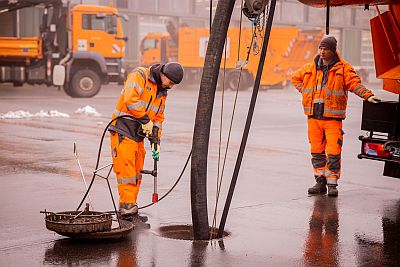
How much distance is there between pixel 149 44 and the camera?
36.3 meters

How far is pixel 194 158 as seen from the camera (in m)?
6.34

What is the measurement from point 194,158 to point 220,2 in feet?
4.14

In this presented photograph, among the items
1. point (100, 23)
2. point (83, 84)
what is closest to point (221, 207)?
point (83, 84)

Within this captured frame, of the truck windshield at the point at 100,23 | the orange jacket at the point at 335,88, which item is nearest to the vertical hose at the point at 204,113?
the orange jacket at the point at 335,88

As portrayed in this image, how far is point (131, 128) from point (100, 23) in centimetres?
1885

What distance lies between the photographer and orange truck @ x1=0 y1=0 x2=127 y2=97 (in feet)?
78.1

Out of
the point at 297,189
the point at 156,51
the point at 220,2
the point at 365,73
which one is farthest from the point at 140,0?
the point at 220,2

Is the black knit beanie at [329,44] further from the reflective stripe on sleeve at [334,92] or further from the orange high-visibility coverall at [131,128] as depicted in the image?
the orange high-visibility coverall at [131,128]

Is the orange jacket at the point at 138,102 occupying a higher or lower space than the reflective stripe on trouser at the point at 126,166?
higher

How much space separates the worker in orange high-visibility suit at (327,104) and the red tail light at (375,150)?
390 millimetres

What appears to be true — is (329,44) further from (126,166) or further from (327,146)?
(126,166)

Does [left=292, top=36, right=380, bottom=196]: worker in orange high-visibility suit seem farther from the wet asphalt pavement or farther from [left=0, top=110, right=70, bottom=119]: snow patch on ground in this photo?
[left=0, top=110, right=70, bottom=119]: snow patch on ground

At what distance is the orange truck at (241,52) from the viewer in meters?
33.4

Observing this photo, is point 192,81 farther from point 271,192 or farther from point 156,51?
point 271,192
